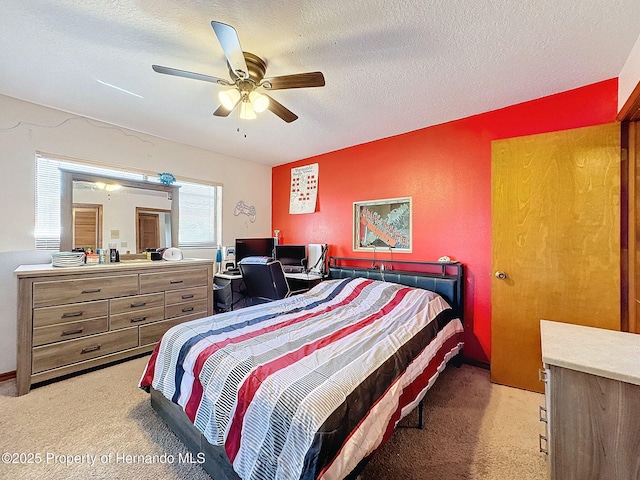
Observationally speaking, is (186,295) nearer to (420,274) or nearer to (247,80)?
(247,80)

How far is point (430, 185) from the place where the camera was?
2889 mm

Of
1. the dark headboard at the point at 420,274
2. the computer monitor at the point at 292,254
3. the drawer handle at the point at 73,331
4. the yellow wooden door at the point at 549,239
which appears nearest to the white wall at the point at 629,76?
the yellow wooden door at the point at 549,239

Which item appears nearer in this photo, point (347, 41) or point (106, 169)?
point (347, 41)

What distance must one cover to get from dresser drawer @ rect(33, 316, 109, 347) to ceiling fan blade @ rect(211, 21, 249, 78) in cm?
244

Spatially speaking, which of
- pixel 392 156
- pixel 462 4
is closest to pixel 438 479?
pixel 462 4

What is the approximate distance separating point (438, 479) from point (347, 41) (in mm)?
→ 2493

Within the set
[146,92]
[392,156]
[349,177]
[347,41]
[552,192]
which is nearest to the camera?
[347,41]

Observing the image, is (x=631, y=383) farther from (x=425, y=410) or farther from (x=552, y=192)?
(x=552, y=192)

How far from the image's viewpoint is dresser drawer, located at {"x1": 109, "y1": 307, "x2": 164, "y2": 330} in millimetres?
2520

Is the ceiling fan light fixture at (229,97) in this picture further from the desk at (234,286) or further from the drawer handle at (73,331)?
the drawer handle at (73,331)

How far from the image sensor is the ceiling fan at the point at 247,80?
1.50 meters

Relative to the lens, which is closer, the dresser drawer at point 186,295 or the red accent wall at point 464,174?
the red accent wall at point 464,174

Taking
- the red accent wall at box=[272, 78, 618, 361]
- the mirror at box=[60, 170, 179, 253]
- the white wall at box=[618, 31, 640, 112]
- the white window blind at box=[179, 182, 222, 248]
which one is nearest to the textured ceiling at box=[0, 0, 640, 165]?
the white wall at box=[618, 31, 640, 112]

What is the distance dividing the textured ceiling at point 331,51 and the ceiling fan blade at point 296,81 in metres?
0.23
